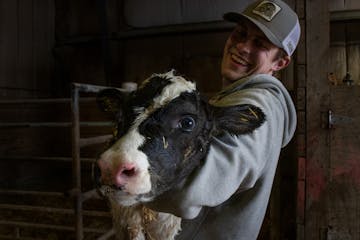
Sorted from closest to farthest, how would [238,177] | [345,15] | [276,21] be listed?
1. [238,177]
2. [276,21]
3. [345,15]

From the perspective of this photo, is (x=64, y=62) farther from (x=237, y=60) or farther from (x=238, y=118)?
(x=238, y=118)

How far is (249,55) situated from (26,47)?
4627 millimetres

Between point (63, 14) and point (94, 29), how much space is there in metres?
0.61

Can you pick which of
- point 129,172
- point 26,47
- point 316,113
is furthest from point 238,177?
point 26,47

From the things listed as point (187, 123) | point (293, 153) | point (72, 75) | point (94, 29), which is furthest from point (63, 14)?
Answer: point (187, 123)

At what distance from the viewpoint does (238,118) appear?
0.84 metres

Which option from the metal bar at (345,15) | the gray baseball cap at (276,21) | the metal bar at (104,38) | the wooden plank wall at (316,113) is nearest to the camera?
the gray baseball cap at (276,21)

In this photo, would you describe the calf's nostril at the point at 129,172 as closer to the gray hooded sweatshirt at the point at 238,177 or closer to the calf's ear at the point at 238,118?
the gray hooded sweatshirt at the point at 238,177

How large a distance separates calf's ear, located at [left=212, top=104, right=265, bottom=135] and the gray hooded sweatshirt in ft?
0.06

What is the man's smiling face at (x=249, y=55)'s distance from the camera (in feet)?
3.52

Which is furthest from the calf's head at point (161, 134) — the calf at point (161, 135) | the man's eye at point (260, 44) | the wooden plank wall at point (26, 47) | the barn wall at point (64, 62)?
the wooden plank wall at point (26, 47)

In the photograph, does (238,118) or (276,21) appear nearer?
(238,118)

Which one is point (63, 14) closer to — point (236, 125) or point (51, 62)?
point (51, 62)

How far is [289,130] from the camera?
1017 millimetres
